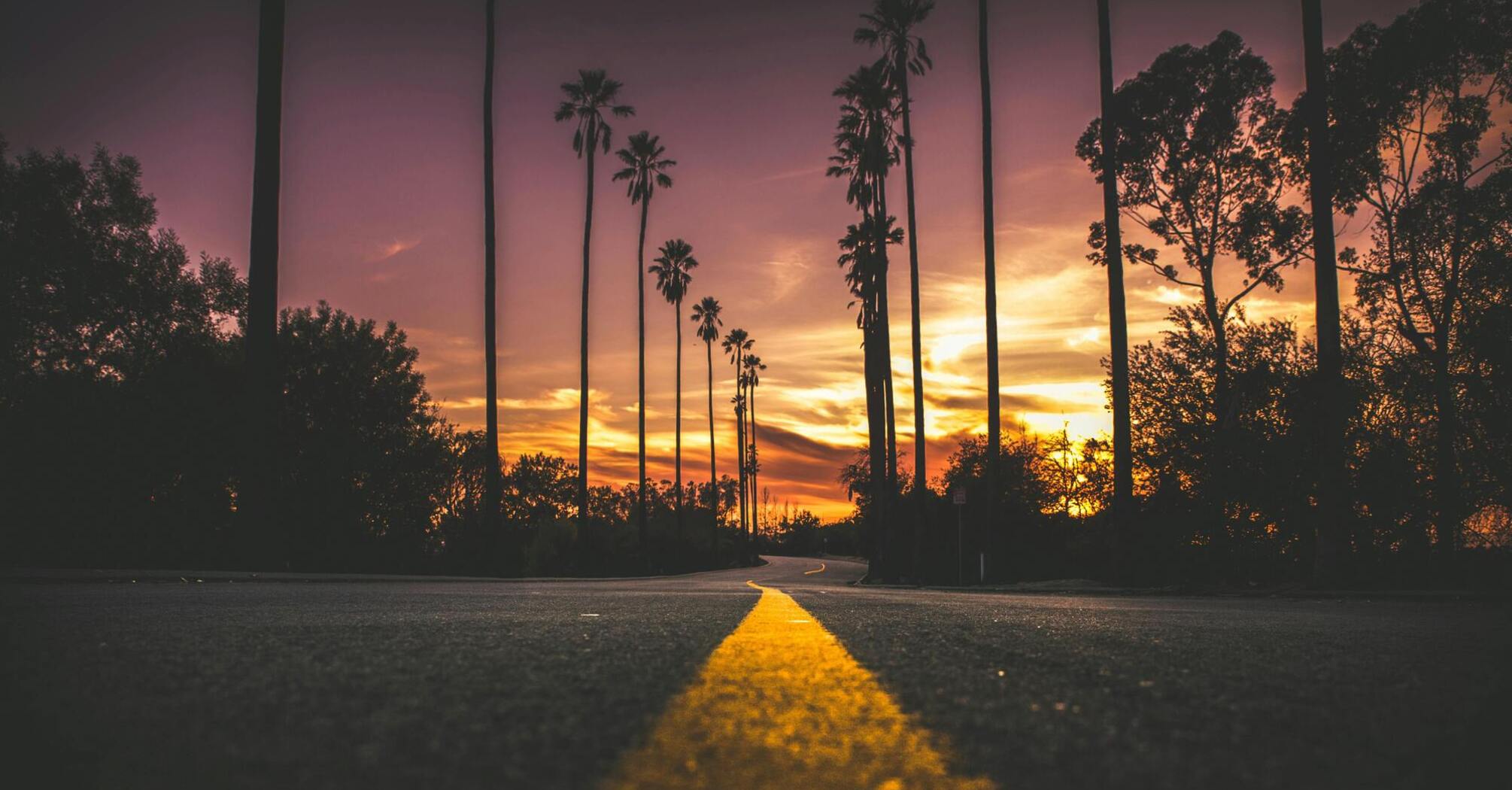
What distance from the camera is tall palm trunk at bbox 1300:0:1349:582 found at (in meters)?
15.2

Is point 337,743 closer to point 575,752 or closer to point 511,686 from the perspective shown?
point 575,752

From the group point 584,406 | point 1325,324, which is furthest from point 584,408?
point 1325,324

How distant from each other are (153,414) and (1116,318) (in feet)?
104

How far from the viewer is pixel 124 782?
1.05 metres

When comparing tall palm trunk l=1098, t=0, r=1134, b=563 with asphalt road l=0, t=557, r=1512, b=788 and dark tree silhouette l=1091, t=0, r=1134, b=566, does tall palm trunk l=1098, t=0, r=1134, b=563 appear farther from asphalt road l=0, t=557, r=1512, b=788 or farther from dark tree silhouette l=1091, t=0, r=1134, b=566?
asphalt road l=0, t=557, r=1512, b=788

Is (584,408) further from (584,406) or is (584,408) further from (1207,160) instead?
(1207,160)

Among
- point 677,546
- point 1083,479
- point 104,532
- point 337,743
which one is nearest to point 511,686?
point 337,743

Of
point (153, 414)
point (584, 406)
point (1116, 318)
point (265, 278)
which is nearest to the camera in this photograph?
point (265, 278)

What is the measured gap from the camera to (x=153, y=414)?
29.4 metres

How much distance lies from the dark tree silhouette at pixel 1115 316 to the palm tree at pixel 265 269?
18.5 m

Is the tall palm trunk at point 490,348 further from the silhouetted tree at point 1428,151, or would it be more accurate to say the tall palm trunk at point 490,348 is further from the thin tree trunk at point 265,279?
the silhouetted tree at point 1428,151

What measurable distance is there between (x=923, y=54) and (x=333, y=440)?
97.8ft

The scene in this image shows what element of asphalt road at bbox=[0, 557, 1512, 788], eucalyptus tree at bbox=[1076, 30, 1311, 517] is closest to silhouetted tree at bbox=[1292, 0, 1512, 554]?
eucalyptus tree at bbox=[1076, 30, 1311, 517]

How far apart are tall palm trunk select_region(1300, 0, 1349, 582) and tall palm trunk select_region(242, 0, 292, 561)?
1936 centimetres
